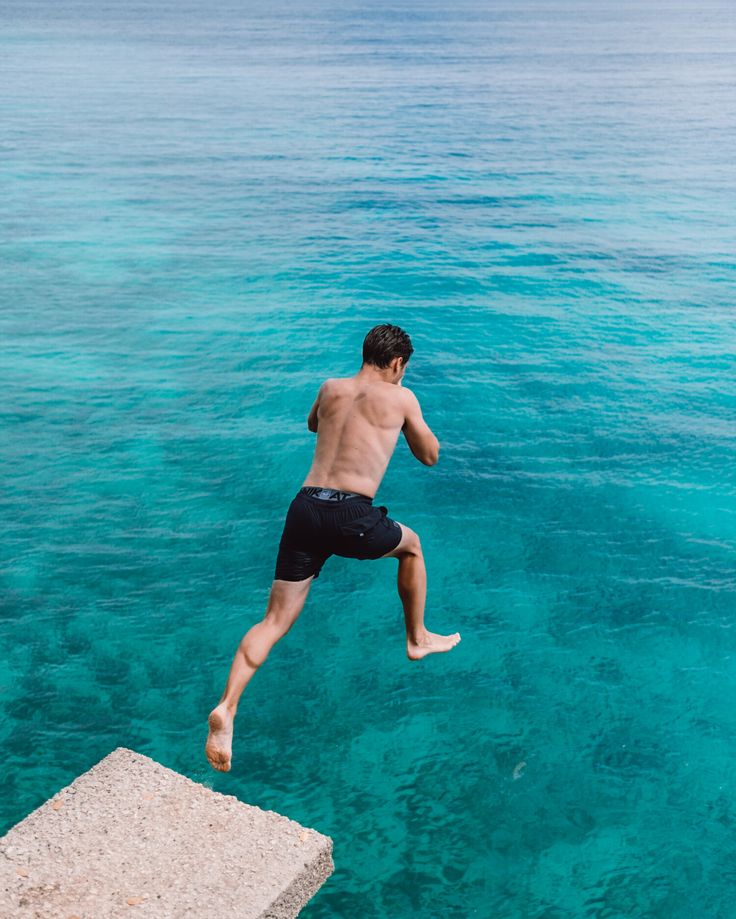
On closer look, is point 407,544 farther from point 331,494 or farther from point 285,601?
point 285,601

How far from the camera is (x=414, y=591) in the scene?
612cm

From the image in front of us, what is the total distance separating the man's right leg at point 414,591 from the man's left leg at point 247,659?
0.62 metres

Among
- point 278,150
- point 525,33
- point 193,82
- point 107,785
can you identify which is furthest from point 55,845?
point 525,33

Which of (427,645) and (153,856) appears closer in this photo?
(153,856)

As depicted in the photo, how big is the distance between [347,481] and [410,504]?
4651mm

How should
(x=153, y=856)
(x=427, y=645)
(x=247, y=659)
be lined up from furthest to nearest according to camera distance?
(x=427, y=645)
(x=247, y=659)
(x=153, y=856)

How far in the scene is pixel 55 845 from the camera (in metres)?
5.14

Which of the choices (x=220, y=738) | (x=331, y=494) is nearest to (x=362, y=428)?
(x=331, y=494)

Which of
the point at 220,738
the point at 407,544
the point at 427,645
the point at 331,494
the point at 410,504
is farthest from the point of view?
the point at 410,504

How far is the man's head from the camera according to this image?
5.63m

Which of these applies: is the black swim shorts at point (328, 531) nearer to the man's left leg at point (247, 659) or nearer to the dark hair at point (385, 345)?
the man's left leg at point (247, 659)

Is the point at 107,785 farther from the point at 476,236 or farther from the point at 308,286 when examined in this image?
the point at 476,236

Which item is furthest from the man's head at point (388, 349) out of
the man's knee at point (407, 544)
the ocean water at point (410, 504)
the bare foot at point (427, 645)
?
the ocean water at point (410, 504)

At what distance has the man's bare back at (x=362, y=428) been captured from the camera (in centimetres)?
561
